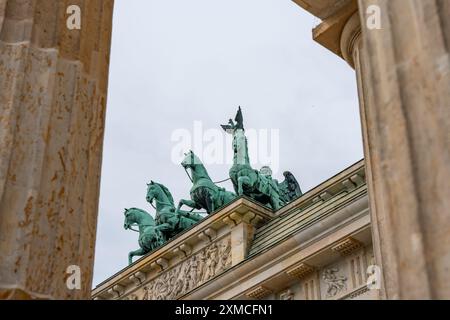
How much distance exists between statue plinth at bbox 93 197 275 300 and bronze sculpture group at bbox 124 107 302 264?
183 inches

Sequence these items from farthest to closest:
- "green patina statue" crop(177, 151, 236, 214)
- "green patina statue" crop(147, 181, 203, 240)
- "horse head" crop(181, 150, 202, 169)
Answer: "horse head" crop(181, 150, 202, 169) < "green patina statue" crop(147, 181, 203, 240) < "green patina statue" crop(177, 151, 236, 214)

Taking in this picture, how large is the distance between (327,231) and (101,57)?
29.3 m

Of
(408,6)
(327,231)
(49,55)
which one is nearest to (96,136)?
(49,55)

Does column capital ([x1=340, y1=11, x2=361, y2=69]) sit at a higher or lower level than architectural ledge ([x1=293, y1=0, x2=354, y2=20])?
lower

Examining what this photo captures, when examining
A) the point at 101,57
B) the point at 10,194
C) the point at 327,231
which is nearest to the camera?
the point at 10,194

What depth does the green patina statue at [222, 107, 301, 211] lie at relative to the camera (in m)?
55.2

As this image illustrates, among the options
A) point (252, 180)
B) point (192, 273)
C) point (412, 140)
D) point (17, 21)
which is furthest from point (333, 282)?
point (412, 140)

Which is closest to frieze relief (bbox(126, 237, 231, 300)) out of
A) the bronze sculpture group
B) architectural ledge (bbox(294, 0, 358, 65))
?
the bronze sculpture group

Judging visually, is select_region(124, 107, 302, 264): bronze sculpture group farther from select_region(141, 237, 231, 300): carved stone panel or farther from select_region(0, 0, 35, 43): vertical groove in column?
select_region(0, 0, 35, 43): vertical groove in column

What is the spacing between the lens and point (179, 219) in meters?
57.8

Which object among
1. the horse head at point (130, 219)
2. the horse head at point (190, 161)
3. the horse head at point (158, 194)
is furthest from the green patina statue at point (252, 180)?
the horse head at point (130, 219)

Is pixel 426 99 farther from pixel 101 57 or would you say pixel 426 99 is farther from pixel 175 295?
pixel 175 295

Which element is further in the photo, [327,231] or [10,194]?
[327,231]

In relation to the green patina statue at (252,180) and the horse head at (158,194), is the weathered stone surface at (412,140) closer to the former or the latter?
the green patina statue at (252,180)
